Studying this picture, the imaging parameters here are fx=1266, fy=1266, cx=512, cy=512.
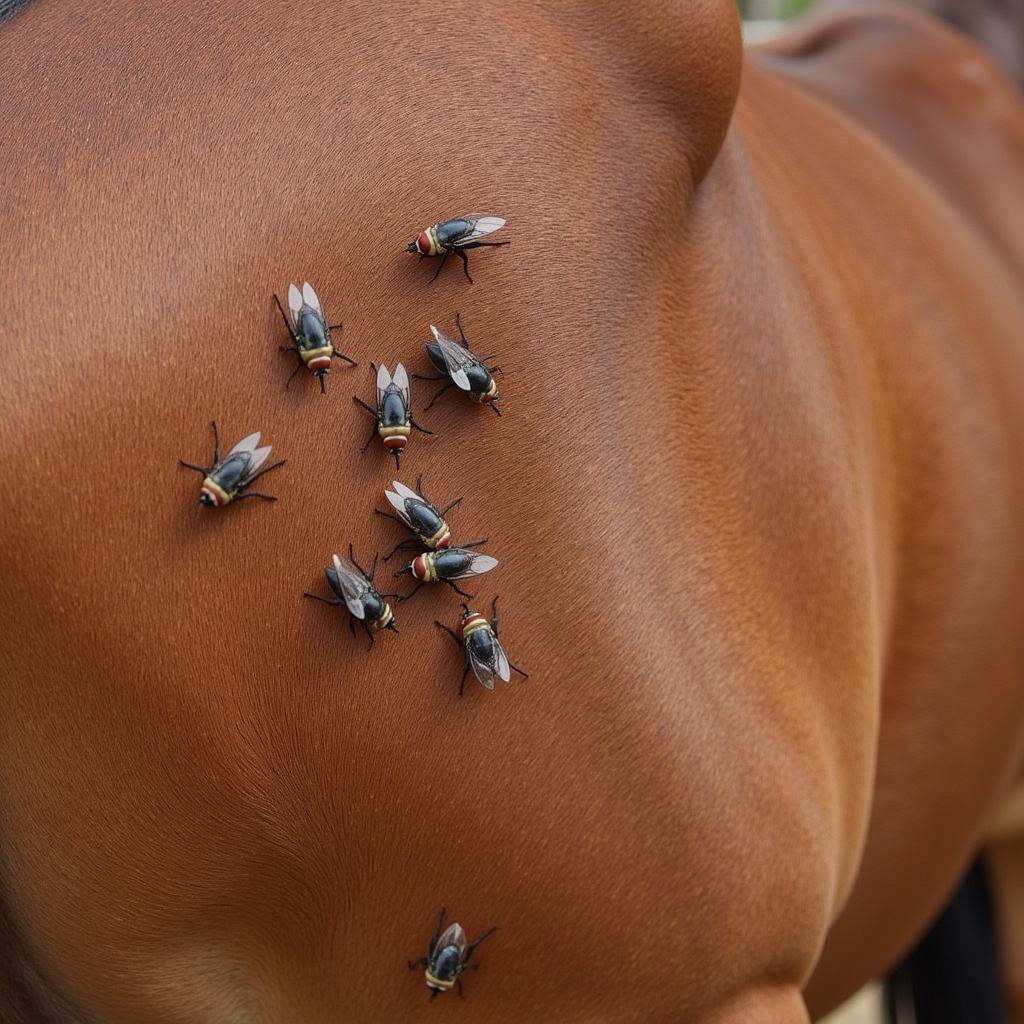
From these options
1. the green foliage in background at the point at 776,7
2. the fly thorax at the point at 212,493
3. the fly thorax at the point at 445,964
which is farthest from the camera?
the green foliage in background at the point at 776,7

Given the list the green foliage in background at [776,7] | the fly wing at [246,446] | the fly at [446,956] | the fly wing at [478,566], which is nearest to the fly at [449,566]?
the fly wing at [478,566]

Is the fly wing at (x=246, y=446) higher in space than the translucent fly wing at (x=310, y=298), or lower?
lower

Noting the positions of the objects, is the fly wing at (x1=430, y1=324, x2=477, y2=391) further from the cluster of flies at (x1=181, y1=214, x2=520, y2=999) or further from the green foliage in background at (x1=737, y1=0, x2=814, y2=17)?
the green foliage in background at (x1=737, y1=0, x2=814, y2=17)

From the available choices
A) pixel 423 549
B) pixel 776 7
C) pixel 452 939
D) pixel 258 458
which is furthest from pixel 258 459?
pixel 776 7

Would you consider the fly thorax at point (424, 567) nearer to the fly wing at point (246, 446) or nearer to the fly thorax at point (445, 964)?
the fly wing at point (246, 446)

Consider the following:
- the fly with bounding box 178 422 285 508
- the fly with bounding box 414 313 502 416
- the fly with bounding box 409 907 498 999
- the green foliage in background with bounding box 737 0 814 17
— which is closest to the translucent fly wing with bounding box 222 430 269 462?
the fly with bounding box 178 422 285 508

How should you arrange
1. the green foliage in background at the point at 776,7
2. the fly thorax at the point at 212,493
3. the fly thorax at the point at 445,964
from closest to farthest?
the fly thorax at the point at 212,493 → the fly thorax at the point at 445,964 → the green foliage in background at the point at 776,7

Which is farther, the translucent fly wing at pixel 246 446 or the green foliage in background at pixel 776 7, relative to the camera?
the green foliage in background at pixel 776 7

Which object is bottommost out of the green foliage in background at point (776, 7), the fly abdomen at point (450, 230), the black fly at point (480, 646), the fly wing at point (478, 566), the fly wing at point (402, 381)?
the green foliage in background at point (776, 7)
